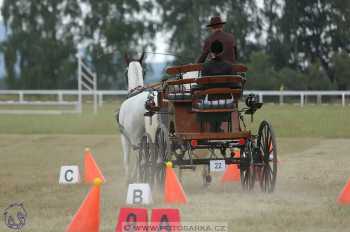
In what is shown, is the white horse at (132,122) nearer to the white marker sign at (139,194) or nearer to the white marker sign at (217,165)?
the white marker sign at (217,165)

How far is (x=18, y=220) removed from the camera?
8867mm

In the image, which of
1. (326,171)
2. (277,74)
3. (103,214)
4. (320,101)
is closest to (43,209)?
(103,214)

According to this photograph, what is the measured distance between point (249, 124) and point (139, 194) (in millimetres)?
16140

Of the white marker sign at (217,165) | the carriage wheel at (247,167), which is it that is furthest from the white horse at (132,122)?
the white marker sign at (217,165)

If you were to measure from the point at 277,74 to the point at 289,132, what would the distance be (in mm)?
26455

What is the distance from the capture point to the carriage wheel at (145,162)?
1151 centimetres

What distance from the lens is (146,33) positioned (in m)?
56.7

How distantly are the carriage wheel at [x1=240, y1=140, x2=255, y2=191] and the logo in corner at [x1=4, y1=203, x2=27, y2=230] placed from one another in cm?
281

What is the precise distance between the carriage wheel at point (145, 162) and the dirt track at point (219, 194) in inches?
15.7

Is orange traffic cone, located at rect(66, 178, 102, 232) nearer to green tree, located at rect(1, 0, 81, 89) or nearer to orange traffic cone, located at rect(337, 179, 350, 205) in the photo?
orange traffic cone, located at rect(337, 179, 350, 205)

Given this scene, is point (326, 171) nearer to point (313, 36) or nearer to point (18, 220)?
point (18, 220)

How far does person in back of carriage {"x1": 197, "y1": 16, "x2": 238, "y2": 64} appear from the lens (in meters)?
10.7

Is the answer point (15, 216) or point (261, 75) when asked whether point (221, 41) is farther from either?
point (261, 75)

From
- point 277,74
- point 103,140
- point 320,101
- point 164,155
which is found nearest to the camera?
point 164,155
